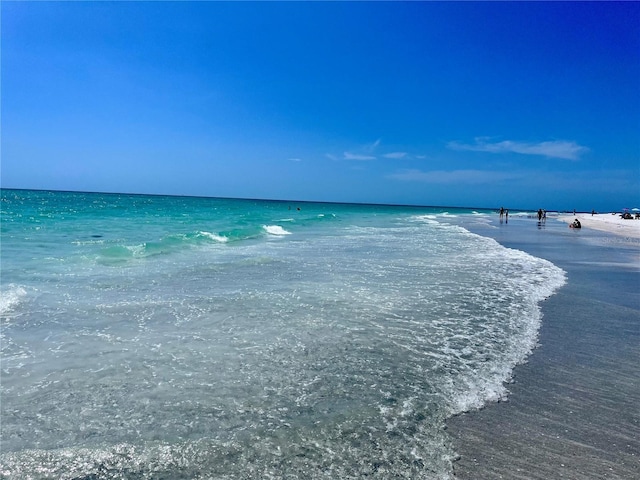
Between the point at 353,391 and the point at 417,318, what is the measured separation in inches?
148

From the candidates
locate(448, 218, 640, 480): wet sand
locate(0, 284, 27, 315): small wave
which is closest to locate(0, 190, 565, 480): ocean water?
locate(0, 284, 27, 315): small wave

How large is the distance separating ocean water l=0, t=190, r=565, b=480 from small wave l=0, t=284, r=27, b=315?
→ 0.15 ft

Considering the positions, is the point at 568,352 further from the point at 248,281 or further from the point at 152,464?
the point at 248,281

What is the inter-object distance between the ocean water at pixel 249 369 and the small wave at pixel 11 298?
45mm

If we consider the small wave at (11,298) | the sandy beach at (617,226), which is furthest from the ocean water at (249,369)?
the sandy beach at (617,226)

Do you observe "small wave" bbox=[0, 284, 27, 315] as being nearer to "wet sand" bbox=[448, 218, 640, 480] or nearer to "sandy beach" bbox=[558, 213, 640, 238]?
"wet sand" bbox=[448, 218, 640, 480]

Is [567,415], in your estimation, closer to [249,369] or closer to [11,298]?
[249,369]

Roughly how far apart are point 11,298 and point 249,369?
727 centimetres

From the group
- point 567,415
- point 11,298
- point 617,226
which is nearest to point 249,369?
point 567,415

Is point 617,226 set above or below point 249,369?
above

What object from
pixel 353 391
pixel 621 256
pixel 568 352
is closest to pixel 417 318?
pixel 568 352

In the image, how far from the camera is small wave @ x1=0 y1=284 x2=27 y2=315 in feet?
29.0

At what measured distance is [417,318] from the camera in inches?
338

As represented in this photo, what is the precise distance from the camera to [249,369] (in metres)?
5.88
